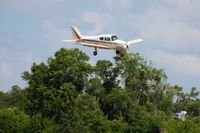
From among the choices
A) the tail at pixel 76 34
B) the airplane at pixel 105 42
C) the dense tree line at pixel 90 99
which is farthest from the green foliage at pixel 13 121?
the airplane at pixel 105 42

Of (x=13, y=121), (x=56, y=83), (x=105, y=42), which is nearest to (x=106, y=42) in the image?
(x=105, y=42)

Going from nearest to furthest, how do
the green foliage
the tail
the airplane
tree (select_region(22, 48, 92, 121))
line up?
the airplane → the tail → tree (select_region(22, 48, 92, 121)) → the green foliage

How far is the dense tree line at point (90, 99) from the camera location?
383 feet

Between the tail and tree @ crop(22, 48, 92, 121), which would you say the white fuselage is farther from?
tree @ crop(22, 48, 92, 121)

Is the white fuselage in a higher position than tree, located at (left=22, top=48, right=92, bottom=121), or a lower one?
higher

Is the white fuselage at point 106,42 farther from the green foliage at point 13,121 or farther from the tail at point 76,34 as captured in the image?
the green foliage at point 13,121

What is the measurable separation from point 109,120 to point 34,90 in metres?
11.6

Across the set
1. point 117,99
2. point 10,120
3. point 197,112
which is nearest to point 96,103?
point 117,99

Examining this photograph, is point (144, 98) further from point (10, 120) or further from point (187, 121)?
point (10, 120)

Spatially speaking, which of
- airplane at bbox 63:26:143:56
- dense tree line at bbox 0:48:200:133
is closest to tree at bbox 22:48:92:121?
dense tree line at bbox 0:48:200:133

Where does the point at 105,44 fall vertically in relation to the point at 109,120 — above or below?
above

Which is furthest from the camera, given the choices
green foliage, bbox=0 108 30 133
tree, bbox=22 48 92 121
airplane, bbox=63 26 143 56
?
green foliage, bbox=0 108 30 133

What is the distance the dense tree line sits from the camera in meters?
117

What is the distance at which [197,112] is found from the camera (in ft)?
566
